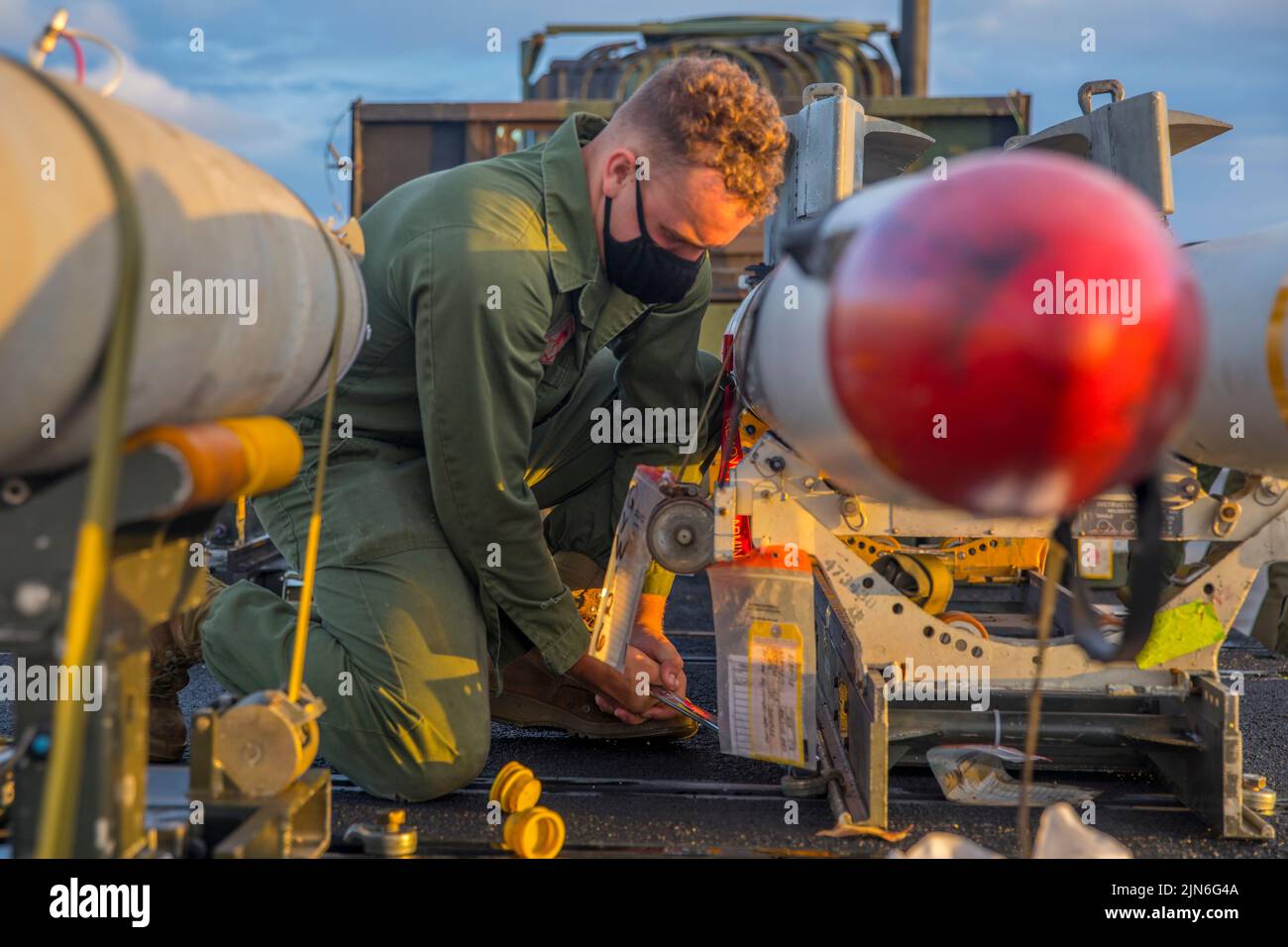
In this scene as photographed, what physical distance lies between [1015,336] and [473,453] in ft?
4.10

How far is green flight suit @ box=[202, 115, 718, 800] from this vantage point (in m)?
1.96

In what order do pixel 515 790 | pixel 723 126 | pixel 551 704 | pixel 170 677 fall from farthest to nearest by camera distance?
pixel 551 704 < pixel 170 677 < pixel 723 126 < pixel 515 790

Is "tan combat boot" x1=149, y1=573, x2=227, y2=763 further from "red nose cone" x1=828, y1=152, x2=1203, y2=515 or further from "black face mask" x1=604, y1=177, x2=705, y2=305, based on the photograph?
"red nose cone" x1=828, y1=152, x2=1203, y2=515

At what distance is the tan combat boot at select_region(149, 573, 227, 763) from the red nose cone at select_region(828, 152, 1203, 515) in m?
1.59

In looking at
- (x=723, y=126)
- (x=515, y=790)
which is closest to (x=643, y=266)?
(x=723, y=126)

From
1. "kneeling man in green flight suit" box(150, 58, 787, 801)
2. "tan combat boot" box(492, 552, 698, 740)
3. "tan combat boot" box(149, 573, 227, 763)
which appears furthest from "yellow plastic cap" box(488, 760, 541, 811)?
"tan combat boot" box(149, 573, 227, 763)

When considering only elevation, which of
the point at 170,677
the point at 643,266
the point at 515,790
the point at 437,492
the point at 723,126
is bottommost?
the point at 515,790

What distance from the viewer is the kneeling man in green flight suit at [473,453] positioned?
77.4 inches

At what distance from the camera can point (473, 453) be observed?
1973 mm

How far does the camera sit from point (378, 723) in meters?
1.98

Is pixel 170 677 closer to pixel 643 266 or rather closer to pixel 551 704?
pixel 551 704
